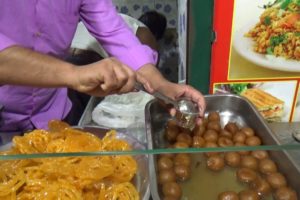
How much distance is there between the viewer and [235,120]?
895 mm

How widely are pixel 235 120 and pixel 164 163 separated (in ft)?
0.99

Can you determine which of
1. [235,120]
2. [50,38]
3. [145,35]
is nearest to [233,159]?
[235,120]

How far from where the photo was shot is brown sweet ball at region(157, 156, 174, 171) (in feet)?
2.14

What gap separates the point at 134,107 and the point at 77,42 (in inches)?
25.8

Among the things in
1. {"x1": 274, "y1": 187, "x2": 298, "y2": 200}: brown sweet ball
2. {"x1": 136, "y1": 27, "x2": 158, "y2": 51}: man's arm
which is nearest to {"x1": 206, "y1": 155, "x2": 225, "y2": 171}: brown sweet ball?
{"x1": 274, "y1": 187, "x2": 298, "y2": 200}: brown sweet ball

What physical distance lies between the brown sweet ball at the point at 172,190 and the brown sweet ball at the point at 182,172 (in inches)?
1.2

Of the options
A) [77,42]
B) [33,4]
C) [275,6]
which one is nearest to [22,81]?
[33,4]

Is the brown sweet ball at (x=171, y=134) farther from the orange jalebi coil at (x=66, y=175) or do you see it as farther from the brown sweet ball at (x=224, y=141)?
the orange jalebi coil at (x=66, y=175)

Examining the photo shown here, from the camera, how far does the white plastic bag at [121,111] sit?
2.87 feet

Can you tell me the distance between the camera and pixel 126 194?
0.58 metres

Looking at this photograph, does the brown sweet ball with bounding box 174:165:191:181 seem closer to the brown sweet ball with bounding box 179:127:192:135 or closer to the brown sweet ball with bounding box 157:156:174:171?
the brown sweet ball with bounding box 157:156:174:171

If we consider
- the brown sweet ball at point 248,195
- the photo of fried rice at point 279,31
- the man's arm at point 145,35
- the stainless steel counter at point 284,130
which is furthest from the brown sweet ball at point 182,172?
the man's arm at point 145,35

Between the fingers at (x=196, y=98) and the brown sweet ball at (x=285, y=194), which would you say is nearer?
the brown sweet ball at (x=285, y=194)

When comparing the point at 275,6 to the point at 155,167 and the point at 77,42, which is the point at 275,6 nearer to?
the point at 155,167
